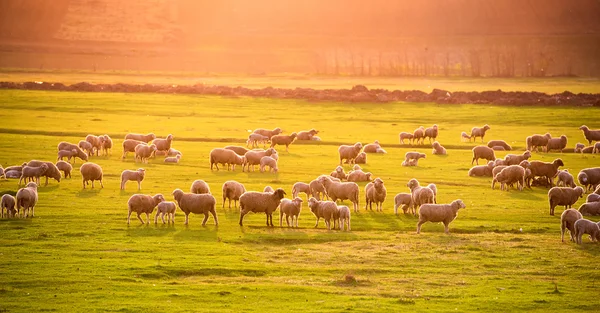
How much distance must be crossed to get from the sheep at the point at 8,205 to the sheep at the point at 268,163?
553 inches

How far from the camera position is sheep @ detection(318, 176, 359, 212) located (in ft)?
103

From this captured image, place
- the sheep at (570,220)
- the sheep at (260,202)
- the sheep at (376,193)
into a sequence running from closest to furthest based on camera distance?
the sheep at (570,220)
the sheep at (260,202)
the sheep at (376,193)

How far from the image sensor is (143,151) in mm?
42969

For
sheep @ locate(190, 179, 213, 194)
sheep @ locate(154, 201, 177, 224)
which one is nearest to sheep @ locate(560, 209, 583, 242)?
sheep @ locate(190, 179, 213, 194)

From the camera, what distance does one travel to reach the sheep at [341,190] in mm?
31344

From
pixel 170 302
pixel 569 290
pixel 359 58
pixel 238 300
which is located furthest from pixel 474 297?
pixel 359 58

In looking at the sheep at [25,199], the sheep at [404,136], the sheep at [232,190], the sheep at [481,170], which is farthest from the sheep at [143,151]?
the sheep at [404,136]

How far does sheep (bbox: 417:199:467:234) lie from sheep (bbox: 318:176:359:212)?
3.81m

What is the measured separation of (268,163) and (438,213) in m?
14.0

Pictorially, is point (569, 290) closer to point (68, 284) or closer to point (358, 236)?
point (358, 236)

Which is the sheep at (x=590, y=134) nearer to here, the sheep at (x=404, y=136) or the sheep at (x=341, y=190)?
the sheep at (x=404, y=136)

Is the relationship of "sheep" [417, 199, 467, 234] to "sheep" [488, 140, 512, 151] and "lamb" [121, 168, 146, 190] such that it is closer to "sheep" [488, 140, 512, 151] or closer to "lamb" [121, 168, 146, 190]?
"lamb" [121, 168, 146, 190]

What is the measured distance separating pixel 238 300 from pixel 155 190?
1481 centimetres

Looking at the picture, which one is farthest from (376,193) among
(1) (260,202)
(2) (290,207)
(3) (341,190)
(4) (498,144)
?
(4) (498,144)
